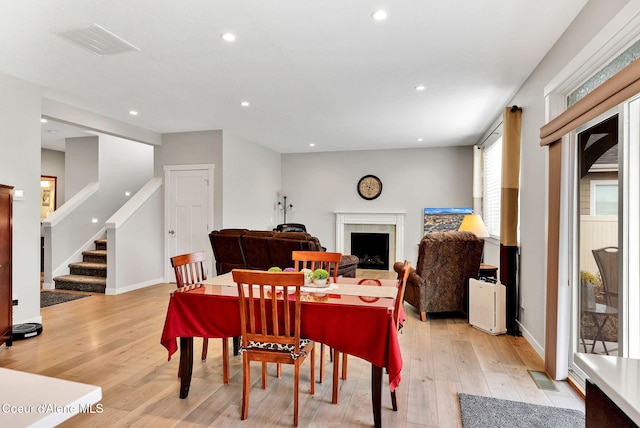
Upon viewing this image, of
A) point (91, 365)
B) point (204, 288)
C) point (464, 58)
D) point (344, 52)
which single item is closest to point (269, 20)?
point (344, 52)

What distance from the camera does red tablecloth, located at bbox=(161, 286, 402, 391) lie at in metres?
1.96

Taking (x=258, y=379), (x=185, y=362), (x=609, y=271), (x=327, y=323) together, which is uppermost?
(x=609, y=271)

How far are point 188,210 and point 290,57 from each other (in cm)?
393

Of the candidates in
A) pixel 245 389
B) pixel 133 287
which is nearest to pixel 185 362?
pixel 245 389

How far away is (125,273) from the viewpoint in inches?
224

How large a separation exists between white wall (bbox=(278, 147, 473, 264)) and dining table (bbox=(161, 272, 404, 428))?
17.2 ft

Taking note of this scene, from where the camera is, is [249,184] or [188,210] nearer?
[188,210]

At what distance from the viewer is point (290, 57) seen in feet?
10.5

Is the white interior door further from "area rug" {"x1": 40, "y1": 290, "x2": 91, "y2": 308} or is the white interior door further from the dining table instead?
the dining table

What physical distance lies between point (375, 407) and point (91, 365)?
2382 mm

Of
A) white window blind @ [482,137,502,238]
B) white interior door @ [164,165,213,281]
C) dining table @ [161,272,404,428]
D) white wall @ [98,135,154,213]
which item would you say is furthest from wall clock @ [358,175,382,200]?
dining table @ [161,272,404,428]

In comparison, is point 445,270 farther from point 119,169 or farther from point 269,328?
point 119,169

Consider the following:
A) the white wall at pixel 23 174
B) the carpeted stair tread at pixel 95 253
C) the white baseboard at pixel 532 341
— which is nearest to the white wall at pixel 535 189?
the white baseboard at pixel 532 341

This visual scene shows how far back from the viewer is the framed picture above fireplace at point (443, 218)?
7278 mm
